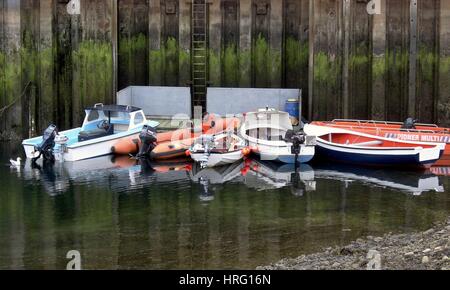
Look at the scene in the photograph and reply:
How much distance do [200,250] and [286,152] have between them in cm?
826

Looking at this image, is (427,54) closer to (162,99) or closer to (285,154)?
(285,154)

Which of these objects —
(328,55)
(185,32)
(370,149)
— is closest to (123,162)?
(185,32)

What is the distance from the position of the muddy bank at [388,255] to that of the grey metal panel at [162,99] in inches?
440

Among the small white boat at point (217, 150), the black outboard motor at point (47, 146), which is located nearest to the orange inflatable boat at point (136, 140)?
the small white boat at point (217, 150)

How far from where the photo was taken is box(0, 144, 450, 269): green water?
15719mm

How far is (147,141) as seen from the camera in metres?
24.4

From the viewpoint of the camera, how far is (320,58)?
26.2 m

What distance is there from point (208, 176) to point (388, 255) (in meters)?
8.42

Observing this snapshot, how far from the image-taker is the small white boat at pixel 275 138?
23734 millimetres

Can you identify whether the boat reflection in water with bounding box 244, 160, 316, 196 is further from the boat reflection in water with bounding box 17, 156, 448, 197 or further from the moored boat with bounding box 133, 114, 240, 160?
the moored boat with bounding box 133, 114, 240, 160

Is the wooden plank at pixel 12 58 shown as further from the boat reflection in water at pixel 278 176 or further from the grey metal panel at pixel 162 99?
the boat reflection in water at pixel 278 176
